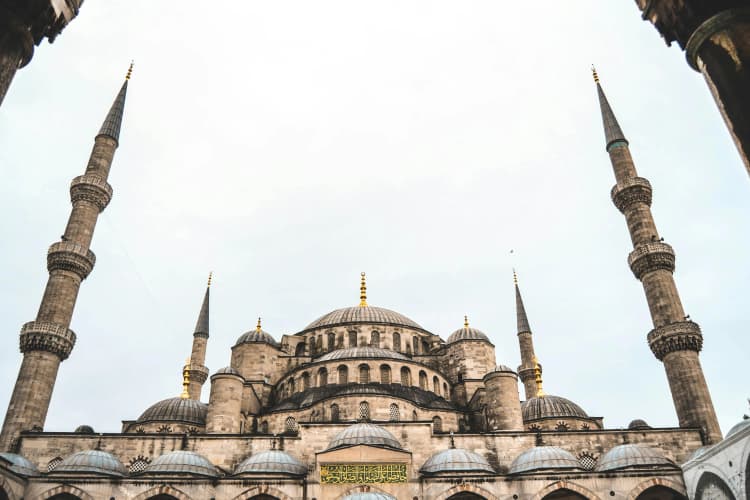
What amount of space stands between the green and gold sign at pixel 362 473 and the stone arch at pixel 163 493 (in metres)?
3.73

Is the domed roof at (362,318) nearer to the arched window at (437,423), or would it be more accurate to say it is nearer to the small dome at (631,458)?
the arched window at (437,423)

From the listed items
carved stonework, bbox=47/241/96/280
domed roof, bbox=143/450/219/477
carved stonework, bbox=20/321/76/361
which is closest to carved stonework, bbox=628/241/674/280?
domed roof, bbox=143/450/219/477

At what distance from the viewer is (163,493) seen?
16.2 meters

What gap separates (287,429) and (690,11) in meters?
20.4

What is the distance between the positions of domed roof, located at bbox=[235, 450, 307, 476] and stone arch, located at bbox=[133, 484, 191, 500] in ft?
5.33

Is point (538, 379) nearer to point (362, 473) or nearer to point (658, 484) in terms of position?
point (658, 484)

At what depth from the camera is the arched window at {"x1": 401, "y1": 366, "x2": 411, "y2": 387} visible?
2352cm

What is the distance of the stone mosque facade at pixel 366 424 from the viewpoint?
642 inches

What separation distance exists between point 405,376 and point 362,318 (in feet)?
19.3

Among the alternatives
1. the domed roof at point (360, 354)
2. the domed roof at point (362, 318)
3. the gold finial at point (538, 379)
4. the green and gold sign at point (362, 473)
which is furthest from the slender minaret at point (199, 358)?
the gold finial at point (538, 379)

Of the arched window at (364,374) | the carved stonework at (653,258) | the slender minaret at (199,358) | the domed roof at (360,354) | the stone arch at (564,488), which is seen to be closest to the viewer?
the stone arch at (564,488)

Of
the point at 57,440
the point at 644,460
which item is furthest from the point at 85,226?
the point at 644,460

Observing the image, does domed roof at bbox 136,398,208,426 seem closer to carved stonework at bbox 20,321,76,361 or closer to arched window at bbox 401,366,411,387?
carved stonework at bbox 20,321,76,361

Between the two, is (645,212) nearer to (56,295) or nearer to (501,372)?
(501,372)
